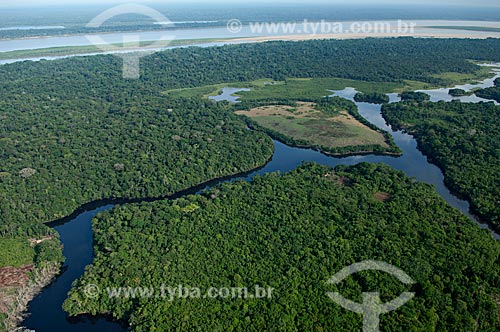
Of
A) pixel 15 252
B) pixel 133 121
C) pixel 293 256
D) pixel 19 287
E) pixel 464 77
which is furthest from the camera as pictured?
pixel 464 77

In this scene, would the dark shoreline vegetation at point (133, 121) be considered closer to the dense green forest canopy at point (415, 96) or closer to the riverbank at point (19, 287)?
the riverbank at point (19, 287)

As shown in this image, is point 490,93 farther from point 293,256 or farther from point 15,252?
point 15,252

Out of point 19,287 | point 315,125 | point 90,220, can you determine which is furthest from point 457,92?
point 19,287

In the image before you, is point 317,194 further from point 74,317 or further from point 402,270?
point 74,317

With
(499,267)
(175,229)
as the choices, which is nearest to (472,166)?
(499,267)

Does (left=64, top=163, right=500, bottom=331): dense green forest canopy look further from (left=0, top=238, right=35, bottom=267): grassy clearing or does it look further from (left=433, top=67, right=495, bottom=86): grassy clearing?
(left=433, top=67, right=495, bottom=86): grassy clearing

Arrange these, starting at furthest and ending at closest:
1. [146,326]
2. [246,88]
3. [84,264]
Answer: [246,88]
[84,264]
[146,326]

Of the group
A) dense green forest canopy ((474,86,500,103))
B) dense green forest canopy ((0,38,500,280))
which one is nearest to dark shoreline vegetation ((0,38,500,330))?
dense green forest canopy ((0,38,500,280))
